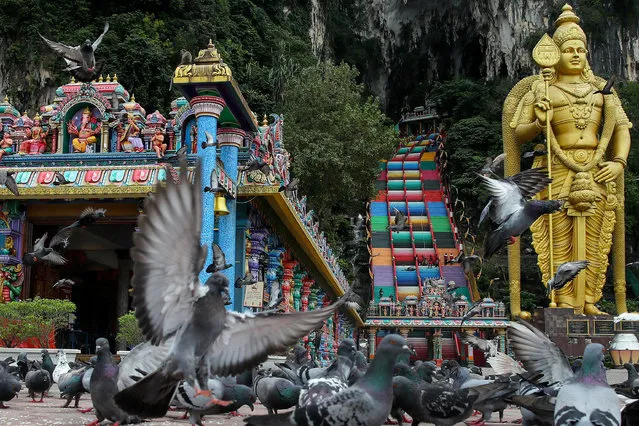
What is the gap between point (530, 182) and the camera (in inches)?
339

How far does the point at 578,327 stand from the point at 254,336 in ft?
45.0

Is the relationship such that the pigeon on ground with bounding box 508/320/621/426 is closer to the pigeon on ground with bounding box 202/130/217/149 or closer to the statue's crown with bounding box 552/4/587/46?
the pigeon on ground with bounding box 202/130/217/149

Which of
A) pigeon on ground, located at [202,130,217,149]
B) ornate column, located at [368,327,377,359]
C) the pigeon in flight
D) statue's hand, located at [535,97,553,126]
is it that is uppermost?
the pigeon in flight

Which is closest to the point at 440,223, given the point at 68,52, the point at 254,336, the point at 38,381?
the point at 68,52

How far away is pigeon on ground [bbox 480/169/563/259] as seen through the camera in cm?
794

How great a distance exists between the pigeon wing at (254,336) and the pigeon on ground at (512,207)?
3981 mm

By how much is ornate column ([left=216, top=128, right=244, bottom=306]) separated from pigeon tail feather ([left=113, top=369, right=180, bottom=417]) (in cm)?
1025

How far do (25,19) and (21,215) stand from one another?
756 inches

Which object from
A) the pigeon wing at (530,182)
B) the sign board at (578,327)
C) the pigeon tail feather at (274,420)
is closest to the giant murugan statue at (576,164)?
the sign board at (578,327)

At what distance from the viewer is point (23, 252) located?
17.6 metres

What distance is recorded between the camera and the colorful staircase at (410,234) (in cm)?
3316

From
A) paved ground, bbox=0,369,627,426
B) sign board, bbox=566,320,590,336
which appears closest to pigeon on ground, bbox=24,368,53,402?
paved ground, bbox=0,369,627,426

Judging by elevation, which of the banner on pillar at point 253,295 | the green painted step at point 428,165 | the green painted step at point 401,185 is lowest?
the banner on pillar at point 253,295

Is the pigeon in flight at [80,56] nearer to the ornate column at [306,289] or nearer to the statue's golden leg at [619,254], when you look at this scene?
the ornate column at [306,289]
